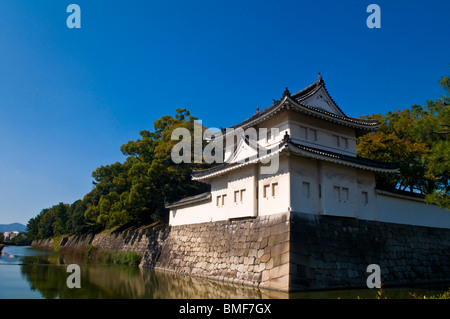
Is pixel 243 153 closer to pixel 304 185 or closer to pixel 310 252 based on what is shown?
pixel 304 185

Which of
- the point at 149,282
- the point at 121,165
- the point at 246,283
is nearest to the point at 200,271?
the point at 149,282

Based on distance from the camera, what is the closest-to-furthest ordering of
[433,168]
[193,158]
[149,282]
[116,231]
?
[433,168] → [149,282] → [193,158] → [116,231]

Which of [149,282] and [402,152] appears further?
[402,152]

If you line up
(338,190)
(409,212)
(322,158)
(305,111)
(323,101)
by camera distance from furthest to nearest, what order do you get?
(323,101) < (409,212) < (305,111) < (338,190) < (322,158)

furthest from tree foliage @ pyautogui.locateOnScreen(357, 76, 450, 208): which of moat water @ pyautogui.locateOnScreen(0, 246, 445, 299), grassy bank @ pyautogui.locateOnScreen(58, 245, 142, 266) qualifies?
grassy bank @ pyautogui.locateOnScreen(58, 245, 142, 266)

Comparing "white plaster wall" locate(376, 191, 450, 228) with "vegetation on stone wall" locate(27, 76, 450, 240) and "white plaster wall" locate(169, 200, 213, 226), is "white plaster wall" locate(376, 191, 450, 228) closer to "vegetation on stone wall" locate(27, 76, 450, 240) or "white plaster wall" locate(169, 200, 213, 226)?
"vegetation on stone wall" locate(27, 76, 450, 240)

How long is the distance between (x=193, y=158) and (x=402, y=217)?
15.0 metres

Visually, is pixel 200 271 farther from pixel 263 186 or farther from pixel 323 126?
pixel 323 126

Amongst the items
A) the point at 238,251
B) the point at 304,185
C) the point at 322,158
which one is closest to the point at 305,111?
the point at 322,158

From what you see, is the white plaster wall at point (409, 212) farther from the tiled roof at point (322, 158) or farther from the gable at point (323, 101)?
the gable at point (323, 101)

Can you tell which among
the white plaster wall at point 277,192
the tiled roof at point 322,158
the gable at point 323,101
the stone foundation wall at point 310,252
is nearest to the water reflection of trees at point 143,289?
the stone foundation wall at point 310,252

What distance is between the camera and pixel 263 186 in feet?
43.5

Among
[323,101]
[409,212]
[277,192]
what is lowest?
[409,212]

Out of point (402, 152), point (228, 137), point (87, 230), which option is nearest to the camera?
point (228, 137)
